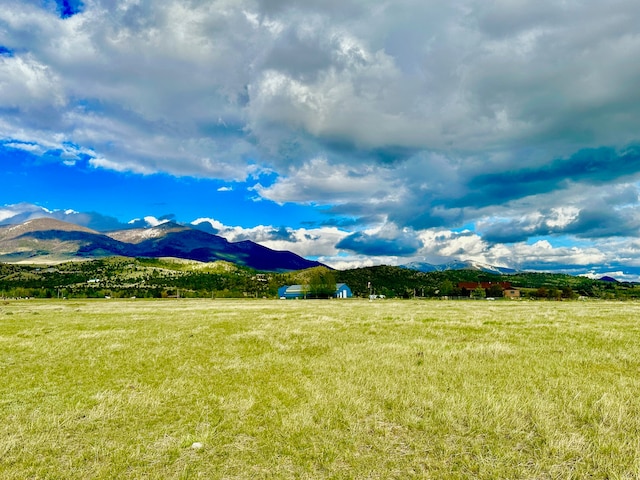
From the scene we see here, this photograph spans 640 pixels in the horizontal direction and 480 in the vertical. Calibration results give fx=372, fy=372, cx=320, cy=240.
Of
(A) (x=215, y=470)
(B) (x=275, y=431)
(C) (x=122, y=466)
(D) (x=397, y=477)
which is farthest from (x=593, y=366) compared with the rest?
(C) (x=122, y=466)

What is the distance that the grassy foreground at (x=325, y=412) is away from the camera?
841 centimetres

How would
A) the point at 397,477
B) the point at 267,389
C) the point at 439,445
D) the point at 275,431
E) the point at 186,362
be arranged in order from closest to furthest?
the point at 397,477, the point at 439,445, the point at 275,431, the point at 267,389, the point at 186,362

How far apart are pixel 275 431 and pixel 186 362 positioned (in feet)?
34.7

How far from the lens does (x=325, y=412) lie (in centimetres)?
1152

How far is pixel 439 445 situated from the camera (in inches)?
365

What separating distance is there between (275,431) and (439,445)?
14.2 ft

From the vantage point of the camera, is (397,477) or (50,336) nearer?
(397,477)

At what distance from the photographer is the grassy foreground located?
8.41 meters

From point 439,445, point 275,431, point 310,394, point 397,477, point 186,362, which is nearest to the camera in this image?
point 397,477

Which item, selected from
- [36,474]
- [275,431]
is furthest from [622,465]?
[36,474]

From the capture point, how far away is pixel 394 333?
29.1 metres

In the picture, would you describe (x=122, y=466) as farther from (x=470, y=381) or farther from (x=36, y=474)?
(x=470, y=381)

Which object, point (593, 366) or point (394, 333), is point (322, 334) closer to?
point (394, 333)

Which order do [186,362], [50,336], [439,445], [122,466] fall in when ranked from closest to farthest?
[122,466] → [439,445] → [186,362] → [50,336]
